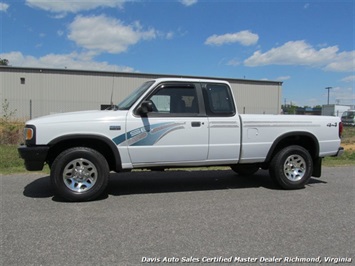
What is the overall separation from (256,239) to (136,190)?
3.04 meters

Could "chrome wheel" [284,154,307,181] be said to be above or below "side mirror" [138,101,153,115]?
below

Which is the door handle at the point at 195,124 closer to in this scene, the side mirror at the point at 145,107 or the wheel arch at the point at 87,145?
the side mirror at the point at 145,107

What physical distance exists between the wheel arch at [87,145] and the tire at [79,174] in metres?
0.16

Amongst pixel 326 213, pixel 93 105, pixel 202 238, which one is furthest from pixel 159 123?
pixel 93 105

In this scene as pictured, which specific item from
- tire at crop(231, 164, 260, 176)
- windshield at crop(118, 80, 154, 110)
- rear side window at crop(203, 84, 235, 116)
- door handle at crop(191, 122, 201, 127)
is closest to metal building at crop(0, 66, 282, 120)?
tire at crop(231, 164, 260, 176)

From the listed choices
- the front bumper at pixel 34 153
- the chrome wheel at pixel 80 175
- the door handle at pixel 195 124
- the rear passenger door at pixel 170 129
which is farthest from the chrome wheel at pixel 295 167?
the front bumper at pixel 34 153

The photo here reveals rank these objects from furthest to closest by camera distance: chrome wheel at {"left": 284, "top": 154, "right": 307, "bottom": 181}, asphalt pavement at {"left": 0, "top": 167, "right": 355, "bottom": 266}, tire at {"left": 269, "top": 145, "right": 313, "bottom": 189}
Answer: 1. chrome wheel at {"left": 284, "top": 154, "right": 307, "bottom": 181}
2. tire at {"left": 269, "top": 145, "right": 313, "bottom": 189}
3. asphalt pavement at {"left": 0, "top": 167, "right": 355, "bottom": 266}

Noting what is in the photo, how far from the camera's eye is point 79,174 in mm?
5895

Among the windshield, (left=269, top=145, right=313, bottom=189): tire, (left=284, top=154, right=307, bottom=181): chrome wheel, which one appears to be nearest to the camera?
the windshield

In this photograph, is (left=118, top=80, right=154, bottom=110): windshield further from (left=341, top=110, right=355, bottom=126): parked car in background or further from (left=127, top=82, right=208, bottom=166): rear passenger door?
(left=341, top=110, right=355, bottom=126): parked car in background

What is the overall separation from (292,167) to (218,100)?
201 cm

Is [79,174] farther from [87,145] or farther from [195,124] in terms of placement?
[195,124]

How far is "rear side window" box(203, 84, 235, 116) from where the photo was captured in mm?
6559

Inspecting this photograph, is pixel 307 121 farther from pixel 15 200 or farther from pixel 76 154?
pixel 15 200
